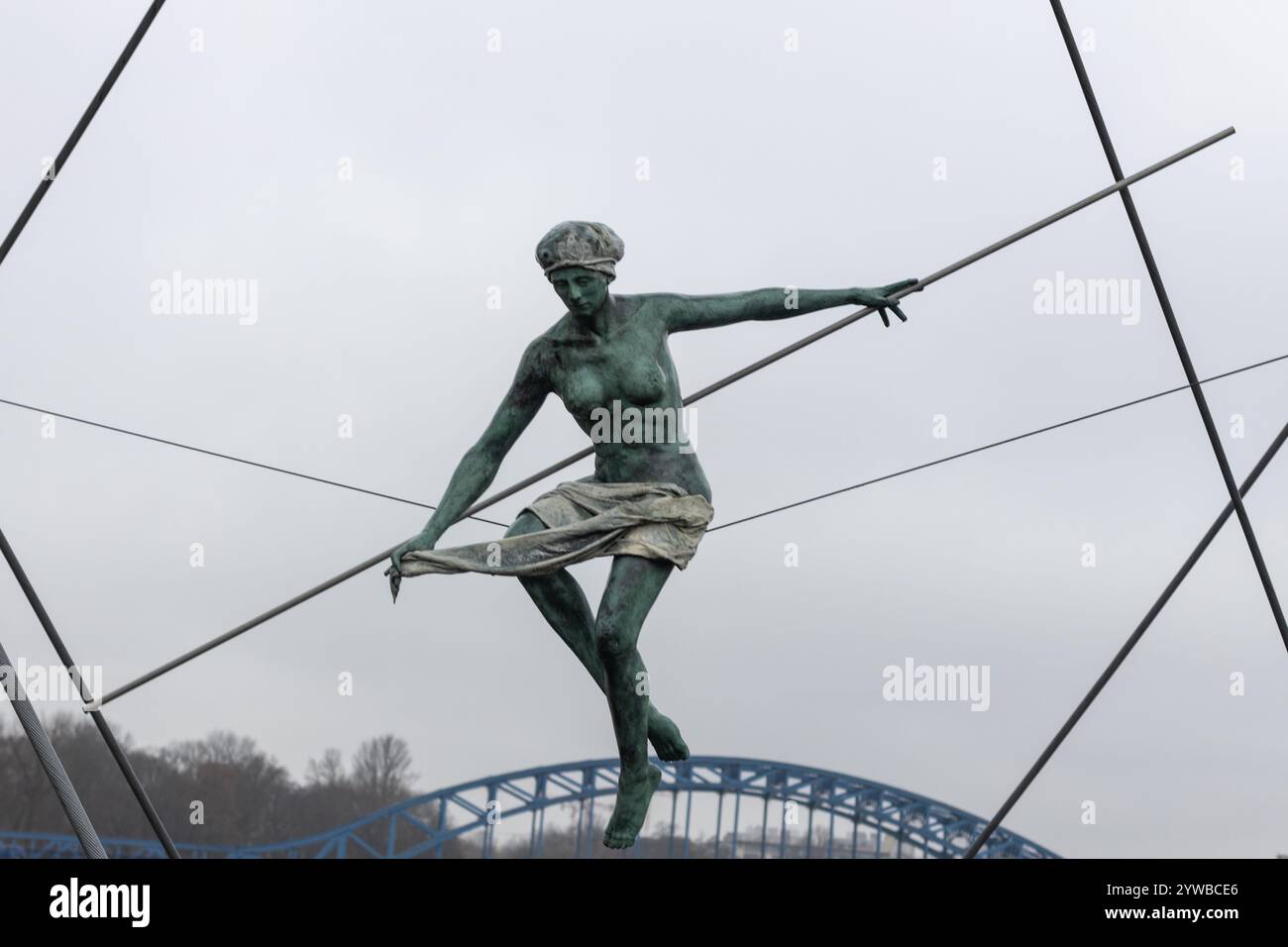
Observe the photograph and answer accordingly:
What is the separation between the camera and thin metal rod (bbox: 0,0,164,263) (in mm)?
9516

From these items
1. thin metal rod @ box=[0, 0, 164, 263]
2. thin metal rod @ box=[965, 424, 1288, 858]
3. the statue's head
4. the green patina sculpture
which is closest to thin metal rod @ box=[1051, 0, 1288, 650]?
thin metal rod @ box=[965, 424, 1288, 858]

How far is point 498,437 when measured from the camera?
8703 millimetres

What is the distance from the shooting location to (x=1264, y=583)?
9.88 meters

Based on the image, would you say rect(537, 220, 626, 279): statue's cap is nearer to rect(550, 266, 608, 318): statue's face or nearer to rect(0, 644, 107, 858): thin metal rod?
rect(550, 266, 608, 318): statue's face

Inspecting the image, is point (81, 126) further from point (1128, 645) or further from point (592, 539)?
point (1128, 645)

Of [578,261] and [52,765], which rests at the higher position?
[578,261]

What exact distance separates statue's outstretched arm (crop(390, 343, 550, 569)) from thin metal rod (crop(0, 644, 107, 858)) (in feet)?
6.50

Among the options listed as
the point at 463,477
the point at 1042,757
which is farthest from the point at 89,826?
the point at 1042,757

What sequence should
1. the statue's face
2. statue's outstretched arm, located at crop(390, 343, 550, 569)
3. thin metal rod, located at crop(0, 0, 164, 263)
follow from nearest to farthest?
the statue's face, statue's outstretched arm, located at crop(390, 343, 550, 569), thin metal rod, located at crop(0, 0, 164, 263)

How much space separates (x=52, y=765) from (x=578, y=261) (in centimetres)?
310

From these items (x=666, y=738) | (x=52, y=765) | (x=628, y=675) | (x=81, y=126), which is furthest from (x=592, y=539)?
(x=81, y=126)

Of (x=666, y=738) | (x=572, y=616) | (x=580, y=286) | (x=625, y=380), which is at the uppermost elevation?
(x=580, y=286)
